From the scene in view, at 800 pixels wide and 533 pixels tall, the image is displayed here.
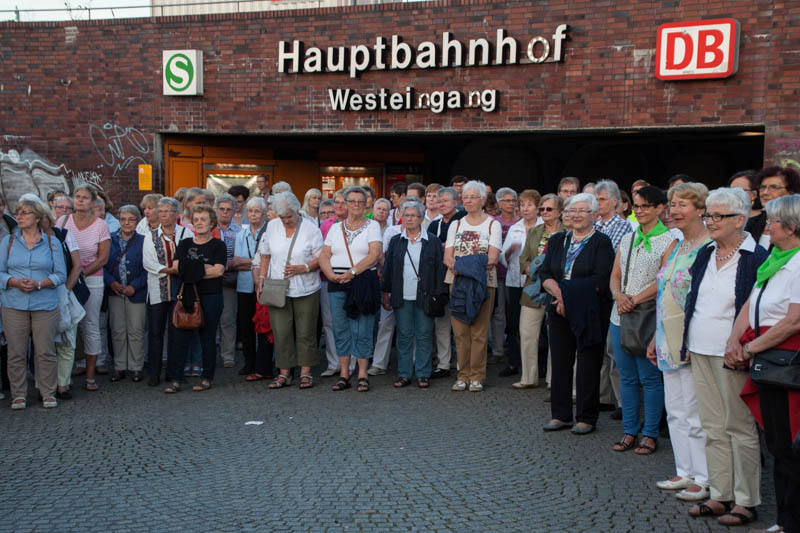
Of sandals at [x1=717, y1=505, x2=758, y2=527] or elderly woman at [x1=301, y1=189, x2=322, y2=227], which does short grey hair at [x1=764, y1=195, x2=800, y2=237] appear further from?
elderly woman at [x1=301, y1=189, x2=322, y2=227]

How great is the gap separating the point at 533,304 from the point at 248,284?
3.38 m

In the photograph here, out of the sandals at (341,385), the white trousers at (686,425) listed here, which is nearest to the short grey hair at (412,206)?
the sandals at (341,385)

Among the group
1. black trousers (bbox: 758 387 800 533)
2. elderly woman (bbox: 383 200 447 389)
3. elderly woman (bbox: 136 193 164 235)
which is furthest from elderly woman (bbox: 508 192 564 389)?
elderly woman (bbox: 136 193 164 235)

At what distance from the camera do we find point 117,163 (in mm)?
16375

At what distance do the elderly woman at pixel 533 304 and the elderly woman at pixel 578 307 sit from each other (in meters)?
1.29

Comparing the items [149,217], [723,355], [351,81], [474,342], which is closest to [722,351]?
[723,355]

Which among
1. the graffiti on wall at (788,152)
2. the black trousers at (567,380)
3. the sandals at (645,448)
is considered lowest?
the sandals at (645,448)

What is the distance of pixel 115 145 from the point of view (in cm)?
1638

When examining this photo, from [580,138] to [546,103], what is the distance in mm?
2912

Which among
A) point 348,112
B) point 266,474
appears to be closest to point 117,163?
point 348,112

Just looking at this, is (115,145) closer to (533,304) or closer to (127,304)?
(127,304)

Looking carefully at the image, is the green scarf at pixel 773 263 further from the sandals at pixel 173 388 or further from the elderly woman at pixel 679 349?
the sandals at pixel 173 388

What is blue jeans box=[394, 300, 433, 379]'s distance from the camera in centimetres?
860

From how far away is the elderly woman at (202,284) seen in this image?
8359 mm
